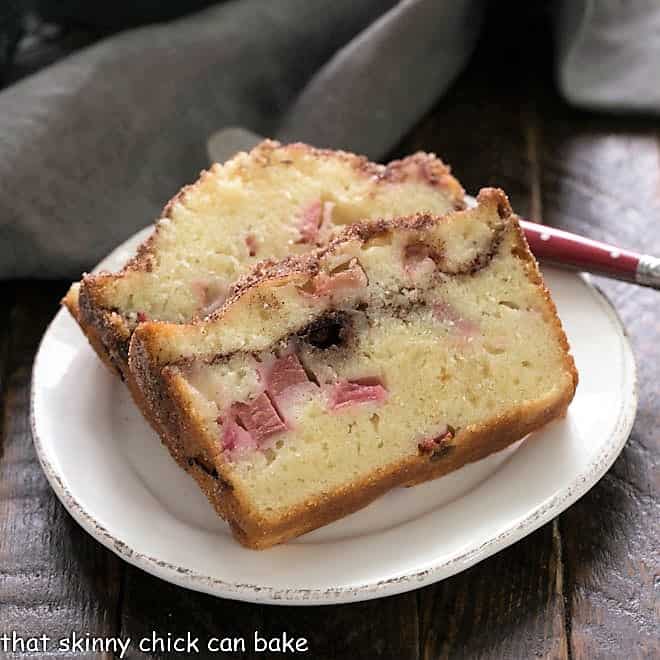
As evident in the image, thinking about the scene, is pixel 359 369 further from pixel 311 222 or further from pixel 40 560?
pixel 40 560

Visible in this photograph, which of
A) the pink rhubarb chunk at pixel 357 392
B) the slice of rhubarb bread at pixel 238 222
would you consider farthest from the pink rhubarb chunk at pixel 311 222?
the pink rhubarb chunk at pixel 357 392

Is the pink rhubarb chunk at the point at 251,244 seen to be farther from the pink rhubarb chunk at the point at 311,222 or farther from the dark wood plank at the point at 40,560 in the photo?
the dark wood plank at the point at 40,560

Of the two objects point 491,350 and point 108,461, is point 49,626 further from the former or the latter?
point 491,350

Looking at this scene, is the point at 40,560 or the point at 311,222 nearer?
the point at 40,560

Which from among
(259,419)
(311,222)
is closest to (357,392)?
(259,419)

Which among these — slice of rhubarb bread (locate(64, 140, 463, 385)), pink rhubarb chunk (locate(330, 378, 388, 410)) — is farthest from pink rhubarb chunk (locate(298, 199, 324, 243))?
pink rhubarb chunk (locate(330, 378, 388, 410))

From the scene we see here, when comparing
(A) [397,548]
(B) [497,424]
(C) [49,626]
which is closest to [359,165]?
(B) [497,424]

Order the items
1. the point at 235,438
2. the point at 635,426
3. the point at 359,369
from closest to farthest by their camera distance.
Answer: the point at 235,438 < the point at 359,369 < the point at 635,426
